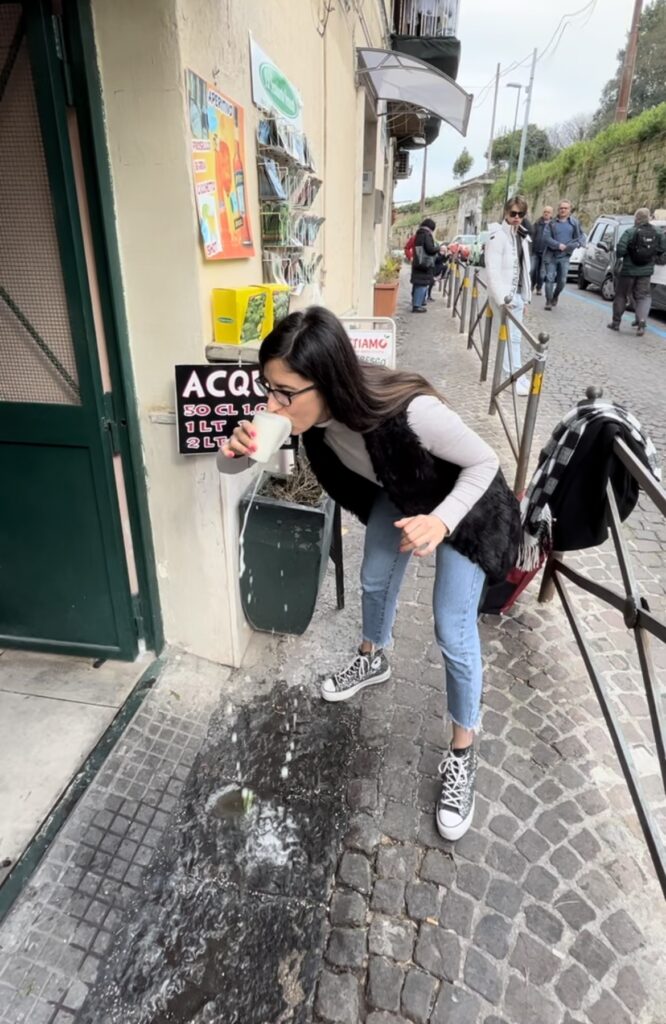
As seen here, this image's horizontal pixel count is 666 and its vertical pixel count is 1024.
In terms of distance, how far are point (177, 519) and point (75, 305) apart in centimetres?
92

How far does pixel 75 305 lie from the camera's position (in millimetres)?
2219

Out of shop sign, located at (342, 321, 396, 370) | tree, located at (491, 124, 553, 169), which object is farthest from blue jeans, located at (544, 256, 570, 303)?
tree, located at (491, 124, 553, 169)

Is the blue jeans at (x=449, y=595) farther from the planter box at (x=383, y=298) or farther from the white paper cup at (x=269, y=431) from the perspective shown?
the planter box at (x=383, y=298)

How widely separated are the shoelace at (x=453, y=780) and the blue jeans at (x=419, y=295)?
12.6 metres

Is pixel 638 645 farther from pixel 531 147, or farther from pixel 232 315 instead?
pixel 531 147

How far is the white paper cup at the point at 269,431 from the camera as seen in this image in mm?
1824

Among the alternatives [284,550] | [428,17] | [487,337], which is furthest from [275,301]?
[428,17]

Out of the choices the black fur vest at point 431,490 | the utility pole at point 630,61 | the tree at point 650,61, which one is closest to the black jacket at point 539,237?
the black fur vest at point 431,490

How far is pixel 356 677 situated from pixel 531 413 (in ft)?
8.15

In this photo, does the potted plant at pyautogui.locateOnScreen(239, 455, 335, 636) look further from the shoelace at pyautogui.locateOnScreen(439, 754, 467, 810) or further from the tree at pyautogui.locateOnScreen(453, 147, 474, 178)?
the tree at pyautogui.locateOnScreen(453, 147, 474, 178)

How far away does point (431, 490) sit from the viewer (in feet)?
6.44

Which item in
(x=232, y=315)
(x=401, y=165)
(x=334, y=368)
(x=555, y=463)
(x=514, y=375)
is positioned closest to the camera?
(x=334, y=368)

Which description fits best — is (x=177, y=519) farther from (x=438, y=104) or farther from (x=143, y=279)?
(x=438, y=104)

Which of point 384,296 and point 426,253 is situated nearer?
point 384,296
